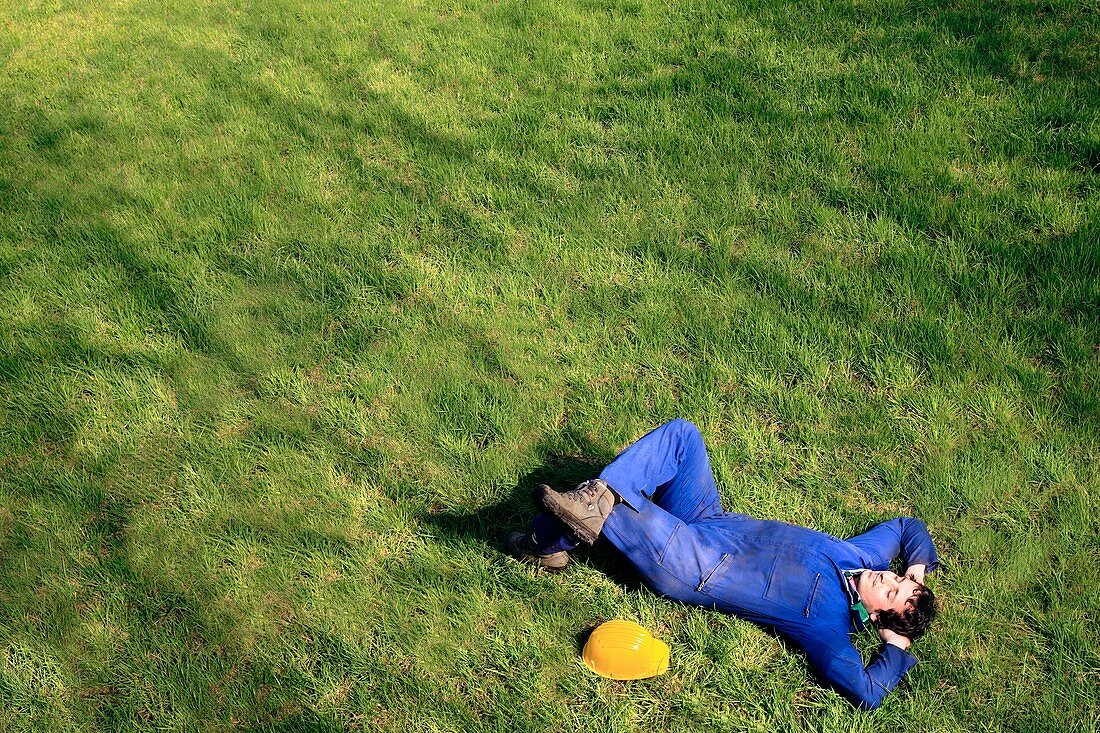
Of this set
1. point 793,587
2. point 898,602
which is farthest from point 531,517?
point 898,602

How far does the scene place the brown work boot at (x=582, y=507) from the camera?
368 cm

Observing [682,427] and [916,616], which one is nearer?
[916,616]

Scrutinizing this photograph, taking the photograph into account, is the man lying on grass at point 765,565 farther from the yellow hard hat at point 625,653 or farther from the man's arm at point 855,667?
the yellow hard hat at point 625,653

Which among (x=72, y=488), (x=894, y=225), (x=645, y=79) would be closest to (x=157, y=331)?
(x=72, y=488)

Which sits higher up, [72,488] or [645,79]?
[645,79]

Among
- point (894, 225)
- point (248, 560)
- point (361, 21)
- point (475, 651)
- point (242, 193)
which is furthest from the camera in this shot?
point (361, 21)

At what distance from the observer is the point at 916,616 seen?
3.87m

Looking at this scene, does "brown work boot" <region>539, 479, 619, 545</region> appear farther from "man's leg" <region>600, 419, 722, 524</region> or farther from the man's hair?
the man's hair

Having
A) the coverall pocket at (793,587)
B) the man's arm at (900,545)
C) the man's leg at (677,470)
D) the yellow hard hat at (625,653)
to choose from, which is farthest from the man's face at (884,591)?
the yellow hard hat at (625,653)

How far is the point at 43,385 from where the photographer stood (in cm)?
485

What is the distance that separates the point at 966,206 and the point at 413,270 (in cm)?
375

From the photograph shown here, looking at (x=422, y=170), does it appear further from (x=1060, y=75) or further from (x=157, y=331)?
(x=1060, y=75)

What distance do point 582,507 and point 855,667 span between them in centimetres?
147

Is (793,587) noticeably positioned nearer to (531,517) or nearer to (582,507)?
(582,507)
